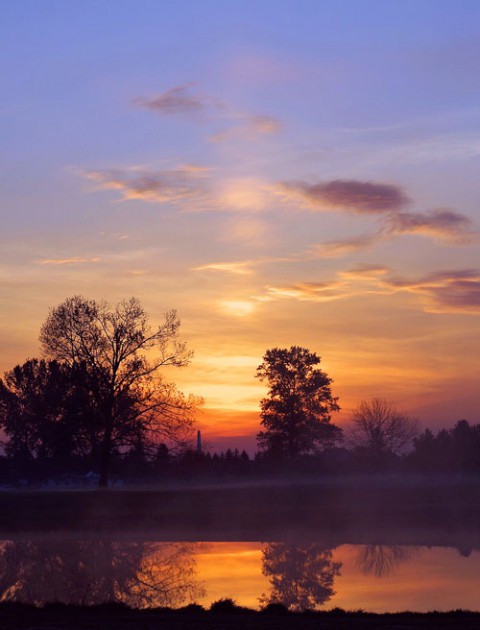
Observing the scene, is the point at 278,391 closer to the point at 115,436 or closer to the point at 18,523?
the point at 115,436

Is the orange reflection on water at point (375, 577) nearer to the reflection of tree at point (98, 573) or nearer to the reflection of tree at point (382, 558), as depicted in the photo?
the reflection of tree at point (382, 558)

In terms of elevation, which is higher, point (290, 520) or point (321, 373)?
point (321, 373)

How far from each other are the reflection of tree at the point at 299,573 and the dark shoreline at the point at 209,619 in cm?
284

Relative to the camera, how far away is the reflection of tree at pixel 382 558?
2538 cm

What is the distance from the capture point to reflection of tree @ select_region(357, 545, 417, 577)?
2538 centimetres

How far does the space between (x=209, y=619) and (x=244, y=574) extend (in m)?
8.77

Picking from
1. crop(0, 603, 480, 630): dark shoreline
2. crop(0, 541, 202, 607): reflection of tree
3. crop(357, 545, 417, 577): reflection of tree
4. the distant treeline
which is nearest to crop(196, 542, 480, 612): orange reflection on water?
crop(357, 545, 417, 577): reflection of tree

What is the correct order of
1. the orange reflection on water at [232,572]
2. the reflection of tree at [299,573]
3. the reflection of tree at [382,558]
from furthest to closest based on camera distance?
1. the reflection of tree at [382,558]
2. the orange reflection on water at [232,572]
3. the reflection of tree at [299,573]

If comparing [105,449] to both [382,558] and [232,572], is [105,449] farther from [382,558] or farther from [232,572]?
[232,572]

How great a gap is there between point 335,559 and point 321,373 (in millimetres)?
57510

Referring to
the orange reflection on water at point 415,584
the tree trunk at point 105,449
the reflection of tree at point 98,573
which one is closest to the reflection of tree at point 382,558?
the orange reflection on water at point 415,584

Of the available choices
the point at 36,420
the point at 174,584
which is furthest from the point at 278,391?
the point at 174,584

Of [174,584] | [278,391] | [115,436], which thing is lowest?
[174,584]

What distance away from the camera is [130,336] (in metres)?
54.1
